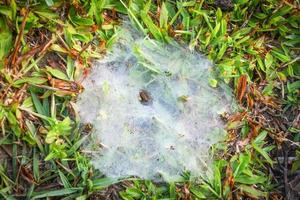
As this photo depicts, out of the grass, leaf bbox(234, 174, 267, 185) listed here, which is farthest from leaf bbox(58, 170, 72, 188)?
leaf bbox(234, 174, 267, 185)

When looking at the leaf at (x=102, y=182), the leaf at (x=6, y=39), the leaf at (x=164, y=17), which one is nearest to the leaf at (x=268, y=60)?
the leaf at (x=164, y=17)

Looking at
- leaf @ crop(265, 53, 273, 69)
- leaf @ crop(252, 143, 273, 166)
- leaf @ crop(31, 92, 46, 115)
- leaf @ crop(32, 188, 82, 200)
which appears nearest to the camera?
leaf @ crop(32, 188, 82, 200)

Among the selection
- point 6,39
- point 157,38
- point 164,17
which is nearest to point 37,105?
point 6,39

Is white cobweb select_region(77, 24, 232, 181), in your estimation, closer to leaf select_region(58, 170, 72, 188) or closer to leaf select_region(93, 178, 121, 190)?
leaf select_region(93, 178, 121, 190)

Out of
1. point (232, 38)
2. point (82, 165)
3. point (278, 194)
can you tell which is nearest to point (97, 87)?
point (82, 165)

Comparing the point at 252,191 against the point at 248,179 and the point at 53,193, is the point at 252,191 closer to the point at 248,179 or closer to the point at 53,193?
the point at 248,179

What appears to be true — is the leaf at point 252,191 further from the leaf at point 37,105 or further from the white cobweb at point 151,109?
the leaf at point 37,105

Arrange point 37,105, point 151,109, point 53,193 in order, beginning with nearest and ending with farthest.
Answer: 1. point 53,193
2. point 37,105
3. point 151,109
